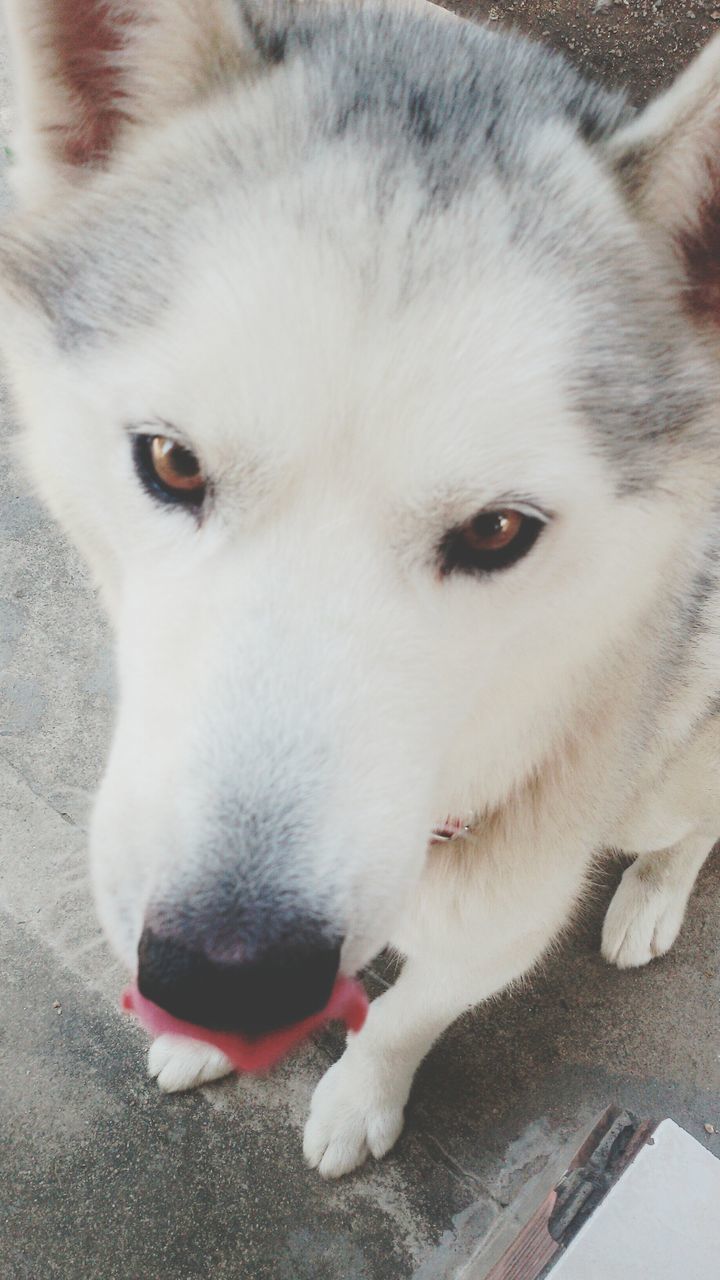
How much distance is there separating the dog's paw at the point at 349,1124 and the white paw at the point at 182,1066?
26cm

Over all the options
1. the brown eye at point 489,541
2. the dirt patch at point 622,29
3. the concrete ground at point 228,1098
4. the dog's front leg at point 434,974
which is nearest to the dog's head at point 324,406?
the brown eye at point 489,541

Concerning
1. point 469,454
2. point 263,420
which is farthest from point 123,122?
point 469,454

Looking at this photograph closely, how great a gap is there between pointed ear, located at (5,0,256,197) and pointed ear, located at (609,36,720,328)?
543mm

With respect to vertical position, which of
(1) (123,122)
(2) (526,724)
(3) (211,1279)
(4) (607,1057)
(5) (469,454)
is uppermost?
(1) (123,122)

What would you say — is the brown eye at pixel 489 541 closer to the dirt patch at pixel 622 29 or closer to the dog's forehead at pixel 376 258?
the dog's forehead at pixel 376 258

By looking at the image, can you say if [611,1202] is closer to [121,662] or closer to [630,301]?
[121,662]

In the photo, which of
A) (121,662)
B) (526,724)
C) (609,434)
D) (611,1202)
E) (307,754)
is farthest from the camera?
(611,1202)

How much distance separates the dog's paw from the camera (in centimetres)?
207

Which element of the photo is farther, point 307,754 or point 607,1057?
point 607,1057

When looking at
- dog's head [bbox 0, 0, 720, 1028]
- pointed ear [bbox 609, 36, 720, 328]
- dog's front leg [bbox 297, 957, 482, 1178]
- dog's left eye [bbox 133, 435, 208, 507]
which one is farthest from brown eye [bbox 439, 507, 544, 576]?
dog's front leg [bbox 297, 957, 482, 1178]

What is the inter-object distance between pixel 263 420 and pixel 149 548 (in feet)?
0.90

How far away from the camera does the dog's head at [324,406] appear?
3.13 feet

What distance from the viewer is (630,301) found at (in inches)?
44.3

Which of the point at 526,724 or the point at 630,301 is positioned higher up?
the point at 630,301
